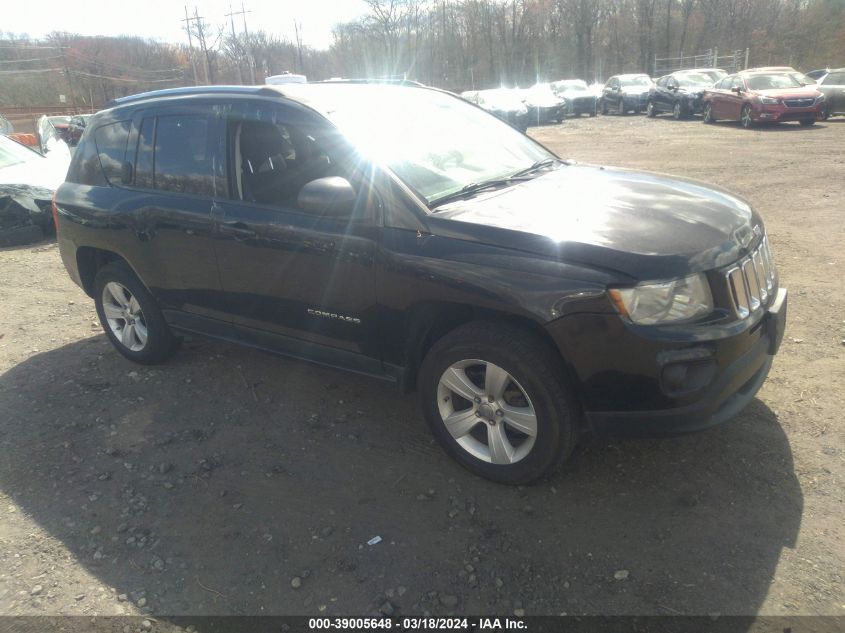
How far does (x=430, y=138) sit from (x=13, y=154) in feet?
31.8

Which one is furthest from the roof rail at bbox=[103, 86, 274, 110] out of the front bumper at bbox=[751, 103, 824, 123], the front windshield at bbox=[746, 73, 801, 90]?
the front windshield at bbox=[746, 73, 801, 90]

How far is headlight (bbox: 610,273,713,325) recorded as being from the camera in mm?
2568

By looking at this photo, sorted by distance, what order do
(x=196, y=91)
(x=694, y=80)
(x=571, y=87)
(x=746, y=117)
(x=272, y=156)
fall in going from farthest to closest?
(x=571, y=87)
(x=694, y=80)
(x=746, y=117)
(x=196, y=91)
(x=272, y=156)

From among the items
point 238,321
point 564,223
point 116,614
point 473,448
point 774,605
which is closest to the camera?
point 774,605

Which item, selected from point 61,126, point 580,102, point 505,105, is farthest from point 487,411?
point 580,102

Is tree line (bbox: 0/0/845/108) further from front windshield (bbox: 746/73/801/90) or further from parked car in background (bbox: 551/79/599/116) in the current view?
front windshield (bbox: 746/73/801/90)

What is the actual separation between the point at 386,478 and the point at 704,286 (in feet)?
5.98

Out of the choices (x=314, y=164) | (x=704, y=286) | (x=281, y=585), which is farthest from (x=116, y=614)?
(x=704, y=286)

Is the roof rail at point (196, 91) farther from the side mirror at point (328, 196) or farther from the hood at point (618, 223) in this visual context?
the hood at point (618, 223)

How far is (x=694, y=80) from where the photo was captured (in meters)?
22.6

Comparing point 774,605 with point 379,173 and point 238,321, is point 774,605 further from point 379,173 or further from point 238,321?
point 238,321

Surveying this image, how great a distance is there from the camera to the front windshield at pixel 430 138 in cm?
333

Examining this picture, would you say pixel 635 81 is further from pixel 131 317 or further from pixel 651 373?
pixel 651 373

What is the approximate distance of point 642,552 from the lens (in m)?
2.66
